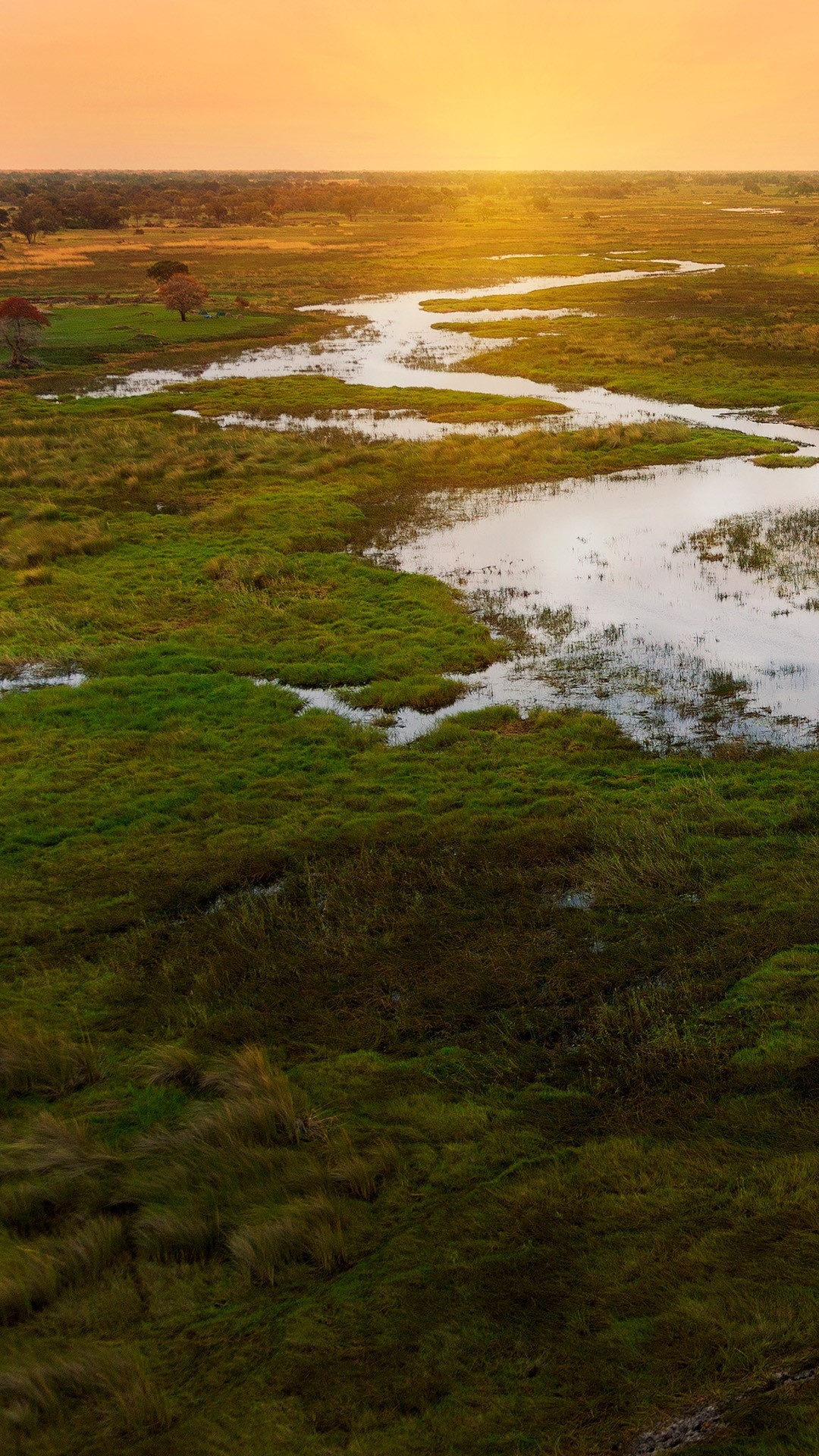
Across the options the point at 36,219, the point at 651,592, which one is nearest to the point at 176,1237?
the point at 651,592

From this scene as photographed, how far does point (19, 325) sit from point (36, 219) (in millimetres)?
96638

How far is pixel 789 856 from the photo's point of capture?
12.7m

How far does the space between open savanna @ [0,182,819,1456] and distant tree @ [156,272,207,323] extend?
5484 centimetres

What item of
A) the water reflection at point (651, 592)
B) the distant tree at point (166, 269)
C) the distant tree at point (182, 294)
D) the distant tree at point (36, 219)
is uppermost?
the distant tree at point (36, 219)

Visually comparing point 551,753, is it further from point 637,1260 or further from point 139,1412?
point 139,1412

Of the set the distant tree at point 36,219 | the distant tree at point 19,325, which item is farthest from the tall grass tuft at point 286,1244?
the distant tree at point 36,219

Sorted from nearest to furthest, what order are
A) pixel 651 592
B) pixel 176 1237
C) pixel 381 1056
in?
pixel 176 1237 → pixel 381 1056 → pixel 651 592

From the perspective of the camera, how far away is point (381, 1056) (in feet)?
32.2

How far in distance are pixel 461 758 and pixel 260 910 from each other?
197 inches

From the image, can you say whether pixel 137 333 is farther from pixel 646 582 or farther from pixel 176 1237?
pixel 176 1237

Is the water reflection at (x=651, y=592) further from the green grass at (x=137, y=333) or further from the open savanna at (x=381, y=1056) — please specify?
the green grass at (x=137, y=333)

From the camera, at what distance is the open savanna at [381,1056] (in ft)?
21.1

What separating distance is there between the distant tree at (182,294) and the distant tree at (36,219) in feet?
237

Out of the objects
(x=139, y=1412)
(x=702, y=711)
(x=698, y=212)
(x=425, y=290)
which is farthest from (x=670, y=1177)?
(x=698, y=212)
